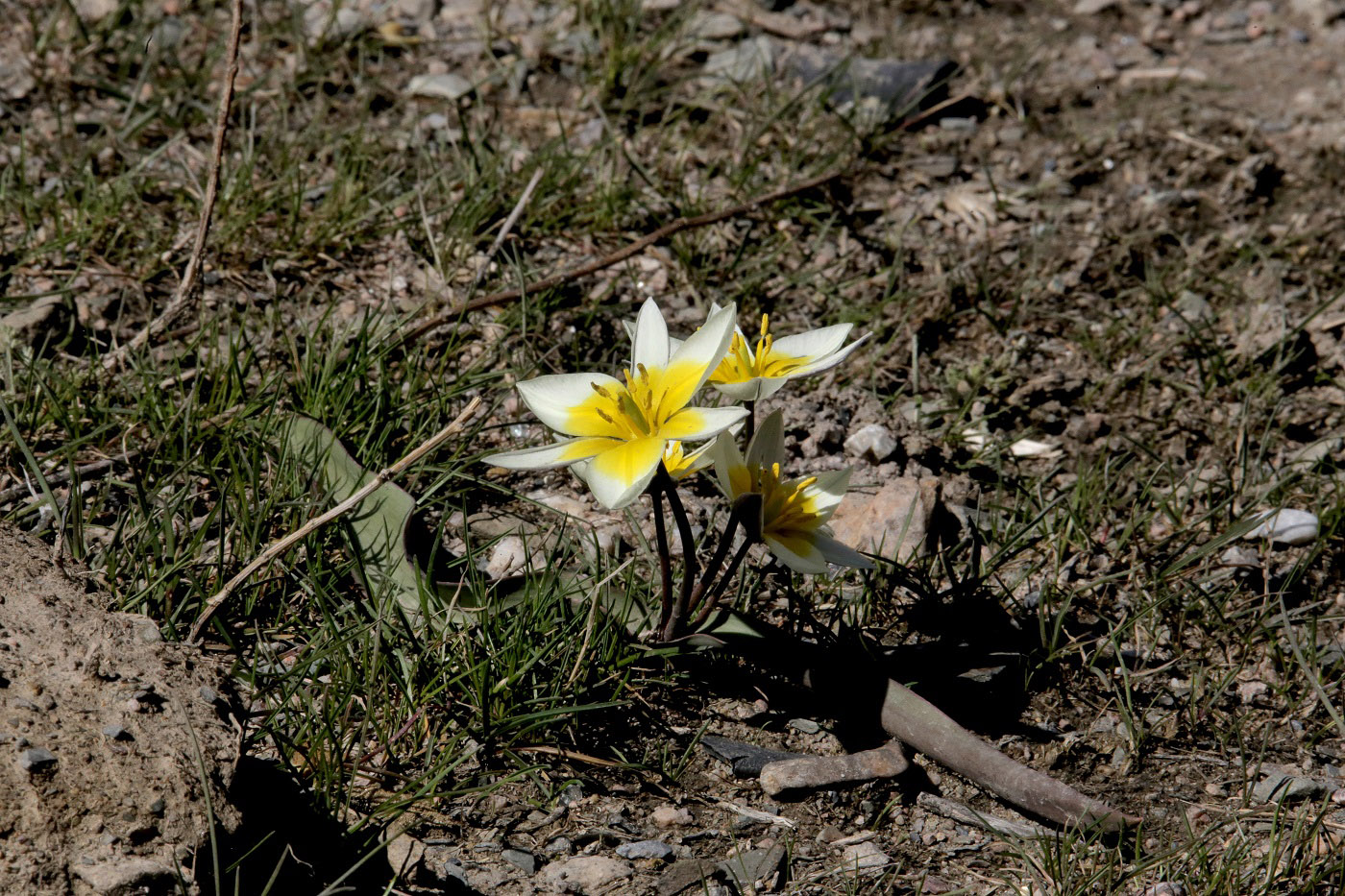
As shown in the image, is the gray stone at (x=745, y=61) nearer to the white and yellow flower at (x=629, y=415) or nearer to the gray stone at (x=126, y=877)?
the white and yellow flower at (x=629, y=415)

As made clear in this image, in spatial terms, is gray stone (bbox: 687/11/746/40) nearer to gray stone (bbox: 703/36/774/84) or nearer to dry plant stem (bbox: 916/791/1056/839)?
gray stone (bbox: 703/36/774/84)

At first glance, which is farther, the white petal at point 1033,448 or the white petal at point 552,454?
the white petal at point 1033,448

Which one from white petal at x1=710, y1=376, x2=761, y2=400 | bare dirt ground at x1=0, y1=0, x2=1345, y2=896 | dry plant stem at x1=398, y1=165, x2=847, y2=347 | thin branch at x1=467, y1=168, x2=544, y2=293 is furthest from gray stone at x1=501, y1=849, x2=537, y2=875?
thin branch at x1=467, y1=168, x2=544, y2=293

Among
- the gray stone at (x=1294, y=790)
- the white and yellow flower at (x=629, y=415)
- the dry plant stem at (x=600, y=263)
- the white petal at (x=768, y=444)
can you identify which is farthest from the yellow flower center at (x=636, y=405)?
the gray stone at (x=1294, y=790)

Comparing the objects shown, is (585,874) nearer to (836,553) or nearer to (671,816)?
(671,816)

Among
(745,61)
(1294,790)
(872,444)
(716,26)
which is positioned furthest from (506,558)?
(716,26)

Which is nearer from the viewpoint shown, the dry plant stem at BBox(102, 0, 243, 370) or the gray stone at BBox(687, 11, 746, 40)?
the dry plant stem at BBox(102, 0, 243, 370)
